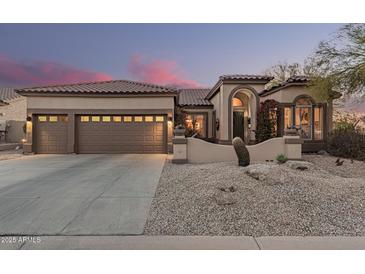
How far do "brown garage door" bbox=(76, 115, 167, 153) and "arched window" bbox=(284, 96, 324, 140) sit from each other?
288 inches

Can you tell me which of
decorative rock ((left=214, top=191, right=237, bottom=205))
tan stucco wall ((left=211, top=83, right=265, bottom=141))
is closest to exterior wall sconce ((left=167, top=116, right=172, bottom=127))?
tan stucco wall ((left=211, top=83, right=265, bottom=141))

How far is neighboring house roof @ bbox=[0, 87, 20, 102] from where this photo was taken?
2134 cm

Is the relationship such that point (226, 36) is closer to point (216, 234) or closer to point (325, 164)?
point (325, 164)

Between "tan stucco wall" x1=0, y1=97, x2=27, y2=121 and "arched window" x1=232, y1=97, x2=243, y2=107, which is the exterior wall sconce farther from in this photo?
"tan stucco wall" x1=0, y1=97, x2=27, y2=121

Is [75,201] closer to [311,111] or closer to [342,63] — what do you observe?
[342,63]

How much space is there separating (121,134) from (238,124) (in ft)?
26.1

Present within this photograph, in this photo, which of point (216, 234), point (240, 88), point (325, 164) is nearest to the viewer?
point (216, 234)

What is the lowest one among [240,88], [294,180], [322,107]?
[294,180]

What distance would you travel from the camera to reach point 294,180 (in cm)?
555

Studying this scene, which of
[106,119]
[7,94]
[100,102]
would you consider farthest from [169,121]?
[7,94]

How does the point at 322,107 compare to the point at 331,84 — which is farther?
the point at 322,107

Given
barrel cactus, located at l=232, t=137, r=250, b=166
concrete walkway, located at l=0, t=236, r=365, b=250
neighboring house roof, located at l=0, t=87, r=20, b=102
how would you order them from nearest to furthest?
concrete walkway, located at l=0, t=236, r=365, b=250 < barrel cactus, located at l=232, t=137, r=250, b=166 < neighboring house roof, located at l=0, t=87, r=20, b=102
